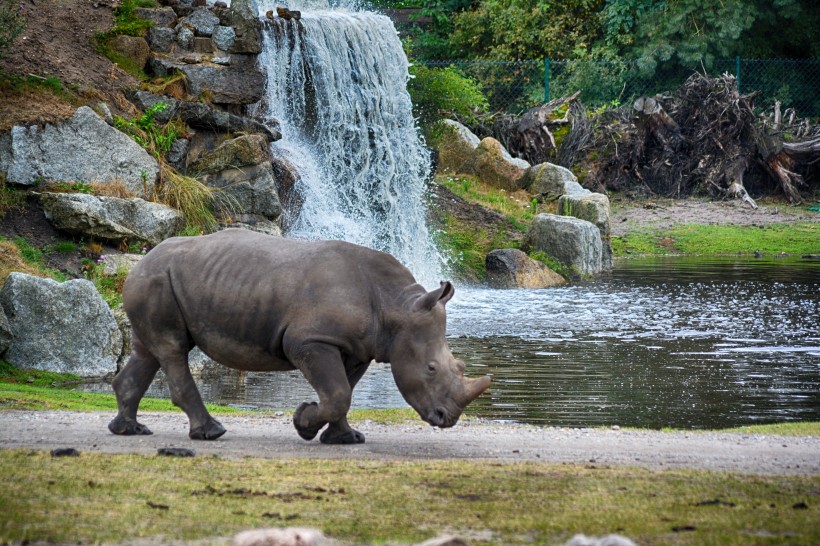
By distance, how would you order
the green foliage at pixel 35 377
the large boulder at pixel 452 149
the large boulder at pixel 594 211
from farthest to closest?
the large boulder at pixel 452 149, the large boulder at pixel 594 211, the green foliage at pixel 35 377

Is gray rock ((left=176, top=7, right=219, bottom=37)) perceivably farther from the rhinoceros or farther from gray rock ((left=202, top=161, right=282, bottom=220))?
the rhinoceros

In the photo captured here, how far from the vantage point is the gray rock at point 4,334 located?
12.5 m

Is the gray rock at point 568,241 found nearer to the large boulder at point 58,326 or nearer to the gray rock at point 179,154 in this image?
the gray rock at point 179,154

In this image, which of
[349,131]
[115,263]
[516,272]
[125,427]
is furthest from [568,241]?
[125,427]

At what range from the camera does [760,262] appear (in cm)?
2883

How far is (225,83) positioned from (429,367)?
13987 millimetres

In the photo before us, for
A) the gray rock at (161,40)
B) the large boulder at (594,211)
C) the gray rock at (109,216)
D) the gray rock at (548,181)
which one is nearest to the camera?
the gray rock at (109,216)

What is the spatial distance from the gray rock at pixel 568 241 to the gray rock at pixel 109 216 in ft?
36.7

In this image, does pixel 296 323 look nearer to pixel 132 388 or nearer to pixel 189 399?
pixel 189 399

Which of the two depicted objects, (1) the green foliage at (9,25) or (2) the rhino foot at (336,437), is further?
(1) the green foliage at (9,25)

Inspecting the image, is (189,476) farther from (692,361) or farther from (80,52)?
(80,52)

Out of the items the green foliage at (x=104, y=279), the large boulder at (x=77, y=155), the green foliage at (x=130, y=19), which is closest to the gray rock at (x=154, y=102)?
the large boulder at (x=77, y=155)

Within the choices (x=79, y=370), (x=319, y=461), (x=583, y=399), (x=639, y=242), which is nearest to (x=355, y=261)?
(x=319, y=461)

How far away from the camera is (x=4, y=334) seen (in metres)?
12.6
